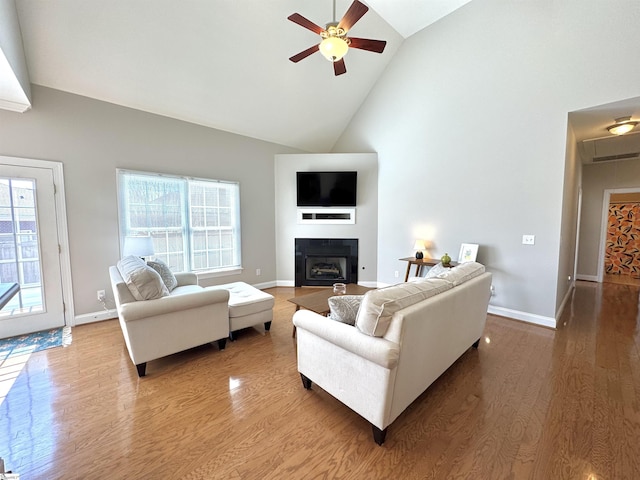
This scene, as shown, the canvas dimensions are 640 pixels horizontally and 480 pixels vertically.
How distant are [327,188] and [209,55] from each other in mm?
2720

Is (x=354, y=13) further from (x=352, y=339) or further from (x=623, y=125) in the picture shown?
(x=623, y=125)

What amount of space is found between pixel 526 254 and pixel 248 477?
3959 millimetres

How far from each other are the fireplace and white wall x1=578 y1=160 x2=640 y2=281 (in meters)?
5.41

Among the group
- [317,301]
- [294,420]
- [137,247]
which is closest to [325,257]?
[317,301]

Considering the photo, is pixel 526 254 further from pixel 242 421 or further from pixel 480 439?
pixel 242 421

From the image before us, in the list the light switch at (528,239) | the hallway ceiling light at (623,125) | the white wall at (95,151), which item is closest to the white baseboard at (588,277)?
the hallway ceiling light at (623,125)

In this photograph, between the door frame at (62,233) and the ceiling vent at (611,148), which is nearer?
the door frame at (62,233)

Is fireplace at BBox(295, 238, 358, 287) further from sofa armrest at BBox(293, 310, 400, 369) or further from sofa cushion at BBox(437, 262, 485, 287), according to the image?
sofa armrest at BBox(293, 310, 400, 369)

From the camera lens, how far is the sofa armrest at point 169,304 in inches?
87.5

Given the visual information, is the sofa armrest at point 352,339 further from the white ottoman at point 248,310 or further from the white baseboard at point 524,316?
the white baseboard at point 524,316

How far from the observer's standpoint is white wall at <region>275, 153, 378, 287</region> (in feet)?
17.2

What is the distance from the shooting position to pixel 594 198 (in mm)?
5902

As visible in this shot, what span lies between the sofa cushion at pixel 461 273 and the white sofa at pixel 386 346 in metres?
0.02

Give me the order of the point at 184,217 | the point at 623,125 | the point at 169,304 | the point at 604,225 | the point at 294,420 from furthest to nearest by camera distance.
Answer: the point at 604,225, the point at 184,217, the point at 623,125, the point at 169,304, the point at 294,420
